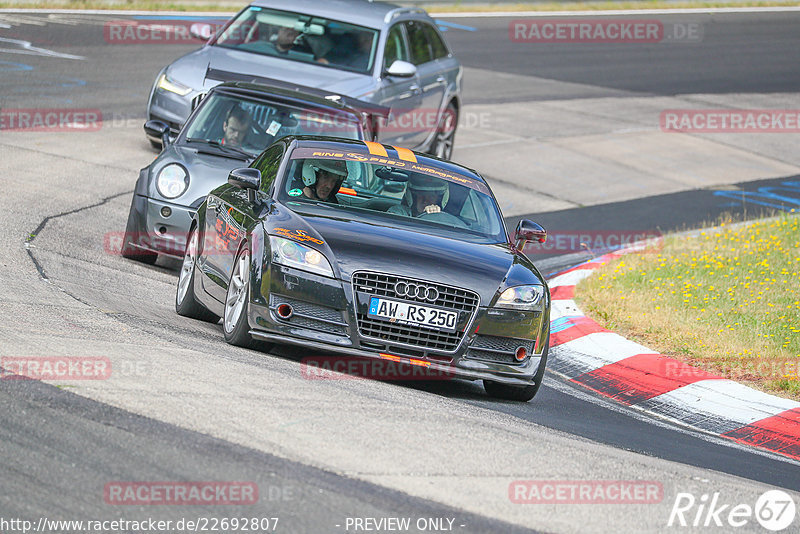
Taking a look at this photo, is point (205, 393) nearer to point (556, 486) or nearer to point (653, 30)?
point (556, 486)

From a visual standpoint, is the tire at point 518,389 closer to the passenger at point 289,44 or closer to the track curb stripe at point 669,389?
the track curb stripe at point 669,389

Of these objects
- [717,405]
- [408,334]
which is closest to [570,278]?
[717,405]

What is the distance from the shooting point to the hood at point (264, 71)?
13711mm

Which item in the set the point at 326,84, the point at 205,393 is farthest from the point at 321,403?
the point at 326,84

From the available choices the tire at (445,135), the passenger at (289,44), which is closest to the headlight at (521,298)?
the passenger at (289,44)

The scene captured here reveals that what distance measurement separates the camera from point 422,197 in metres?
8.70

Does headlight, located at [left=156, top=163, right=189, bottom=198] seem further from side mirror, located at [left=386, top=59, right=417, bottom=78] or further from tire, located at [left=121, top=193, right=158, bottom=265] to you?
side mirror, located at [left=386, top=59, right=417, bottom=78]

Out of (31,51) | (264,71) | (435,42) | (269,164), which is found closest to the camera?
(269,164)

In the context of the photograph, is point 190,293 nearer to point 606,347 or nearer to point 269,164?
point 269,164

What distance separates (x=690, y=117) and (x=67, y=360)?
18.2m

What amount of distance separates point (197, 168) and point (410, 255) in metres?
3.51

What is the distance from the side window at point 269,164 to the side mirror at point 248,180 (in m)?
0.22

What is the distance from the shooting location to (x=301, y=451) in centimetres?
546

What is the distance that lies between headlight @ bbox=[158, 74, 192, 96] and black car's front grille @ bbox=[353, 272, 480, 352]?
6788mm
